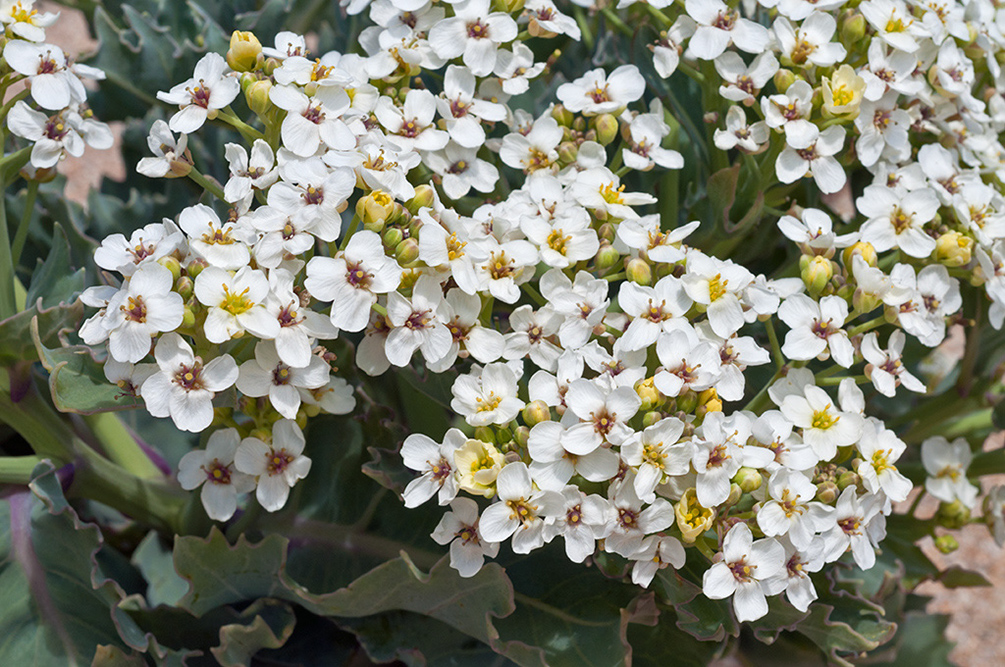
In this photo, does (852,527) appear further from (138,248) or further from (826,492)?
(138,248)

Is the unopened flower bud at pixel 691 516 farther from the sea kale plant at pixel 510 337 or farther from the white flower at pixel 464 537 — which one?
the white flower at pixel 464 537

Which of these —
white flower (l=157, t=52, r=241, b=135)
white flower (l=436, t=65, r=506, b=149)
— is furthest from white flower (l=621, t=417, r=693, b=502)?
white flower (l=157, t=52, r=241, b=135)

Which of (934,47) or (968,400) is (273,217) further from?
(968,400)

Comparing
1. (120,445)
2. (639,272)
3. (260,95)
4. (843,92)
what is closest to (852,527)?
(639,272)

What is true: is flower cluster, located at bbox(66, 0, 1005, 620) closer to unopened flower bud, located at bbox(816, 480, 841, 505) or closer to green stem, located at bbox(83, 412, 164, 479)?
unopened flower bud, located at bbox(816, 480, 841, 505)

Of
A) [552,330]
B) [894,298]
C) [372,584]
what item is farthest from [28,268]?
[894,298]

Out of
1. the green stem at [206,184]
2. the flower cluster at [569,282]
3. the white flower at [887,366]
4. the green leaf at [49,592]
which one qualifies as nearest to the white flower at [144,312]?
the flower cluster at [569,282]
